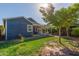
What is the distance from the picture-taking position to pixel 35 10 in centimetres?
344

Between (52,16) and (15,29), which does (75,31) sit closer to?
(52,16)

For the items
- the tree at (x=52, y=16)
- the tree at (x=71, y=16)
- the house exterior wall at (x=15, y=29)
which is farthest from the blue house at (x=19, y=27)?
the tree at (x=71, y=16)

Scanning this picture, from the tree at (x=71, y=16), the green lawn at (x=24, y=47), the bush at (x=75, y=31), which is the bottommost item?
the green lawn at (x=24, y=47)

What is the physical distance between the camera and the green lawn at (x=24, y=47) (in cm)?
343

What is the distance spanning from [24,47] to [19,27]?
0.21 metres

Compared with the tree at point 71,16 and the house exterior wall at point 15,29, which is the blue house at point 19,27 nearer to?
the house exterior wall at point 15,29

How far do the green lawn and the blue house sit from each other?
0.08m

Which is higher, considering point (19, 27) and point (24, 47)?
point (19, 27)

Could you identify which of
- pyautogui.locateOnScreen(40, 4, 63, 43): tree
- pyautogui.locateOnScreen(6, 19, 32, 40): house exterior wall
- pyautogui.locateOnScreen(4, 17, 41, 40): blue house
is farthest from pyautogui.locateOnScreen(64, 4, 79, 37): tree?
pyautogui.locateOnScreen(6, 19, 32, 40): house exterior wall

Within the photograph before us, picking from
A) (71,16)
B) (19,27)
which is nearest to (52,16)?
(71,16)

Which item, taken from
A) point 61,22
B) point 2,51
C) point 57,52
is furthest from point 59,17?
point 2,51

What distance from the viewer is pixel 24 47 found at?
11.3ft

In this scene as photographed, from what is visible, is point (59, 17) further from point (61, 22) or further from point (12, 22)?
point (12, 22)

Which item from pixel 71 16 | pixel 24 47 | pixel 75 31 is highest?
pixel 71 16
